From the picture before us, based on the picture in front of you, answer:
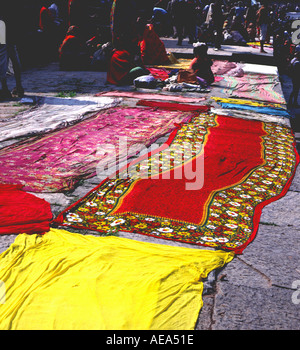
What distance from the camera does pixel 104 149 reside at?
4484 mm

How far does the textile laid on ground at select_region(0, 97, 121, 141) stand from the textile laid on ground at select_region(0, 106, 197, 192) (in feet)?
0.61

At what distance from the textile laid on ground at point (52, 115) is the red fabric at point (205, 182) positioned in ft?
6.45

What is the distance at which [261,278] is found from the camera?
234cm

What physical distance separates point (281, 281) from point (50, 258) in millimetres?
1360

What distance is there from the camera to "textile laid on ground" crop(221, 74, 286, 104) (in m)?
7.50

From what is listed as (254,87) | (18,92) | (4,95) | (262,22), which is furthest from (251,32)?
(4,95)

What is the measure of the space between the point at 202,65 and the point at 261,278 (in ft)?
20.7

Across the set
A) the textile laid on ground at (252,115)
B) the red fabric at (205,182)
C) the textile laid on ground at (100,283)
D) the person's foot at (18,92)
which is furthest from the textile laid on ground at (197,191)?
the person's foot at (18,92)

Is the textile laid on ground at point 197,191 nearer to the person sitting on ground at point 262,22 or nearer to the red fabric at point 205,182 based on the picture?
the red fabric at point 205,182

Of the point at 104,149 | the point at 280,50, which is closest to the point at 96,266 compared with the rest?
the point at 104,149

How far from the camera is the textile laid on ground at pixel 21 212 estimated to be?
8.87 feet

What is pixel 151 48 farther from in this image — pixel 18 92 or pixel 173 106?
pixel 18 92

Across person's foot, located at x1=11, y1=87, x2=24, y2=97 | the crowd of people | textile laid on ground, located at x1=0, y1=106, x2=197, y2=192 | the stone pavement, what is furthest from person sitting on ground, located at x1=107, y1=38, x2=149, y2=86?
the stone pavement

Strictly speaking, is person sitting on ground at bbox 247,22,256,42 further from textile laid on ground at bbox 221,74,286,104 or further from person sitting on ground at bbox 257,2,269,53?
textile laid on ground at bbox 221,74,286,104
